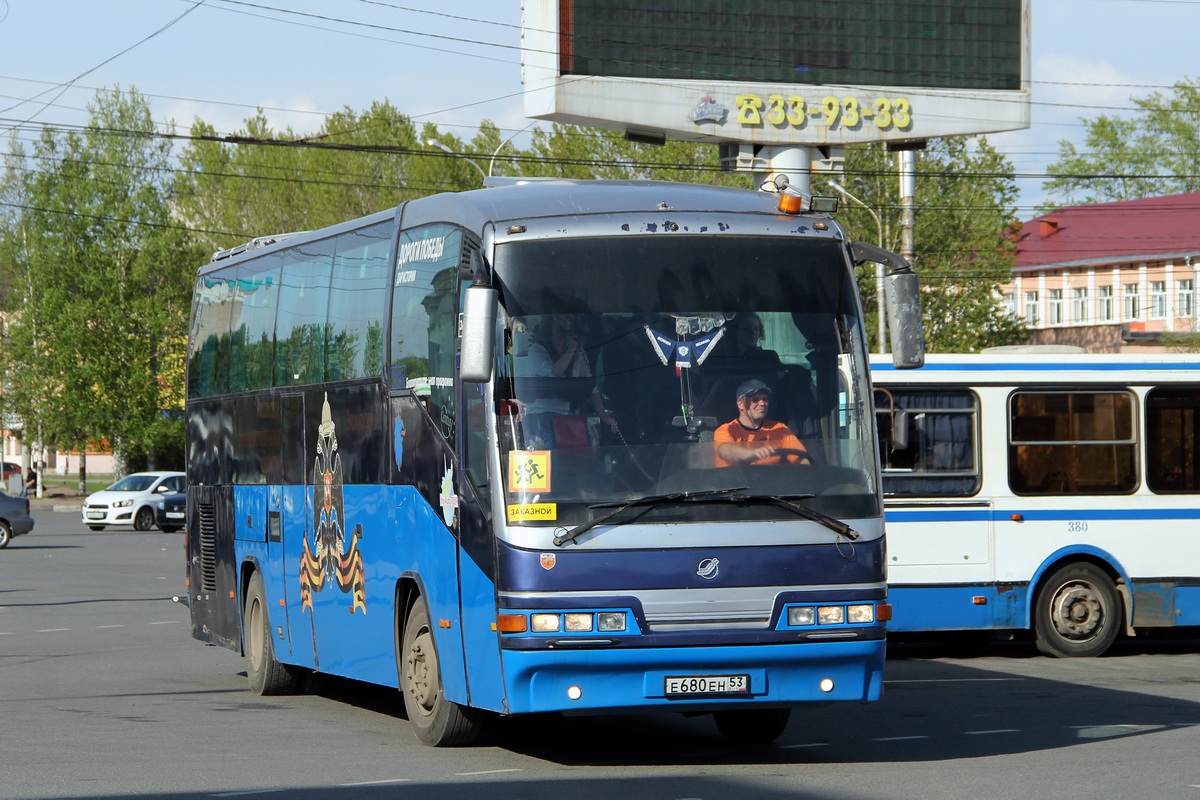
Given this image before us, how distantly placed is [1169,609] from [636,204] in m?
9.11

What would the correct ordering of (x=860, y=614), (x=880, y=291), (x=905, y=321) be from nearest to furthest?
(x=860, y=614) < (x=905, y=321) < (x=880, y=291)

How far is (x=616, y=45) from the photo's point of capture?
97.0ft

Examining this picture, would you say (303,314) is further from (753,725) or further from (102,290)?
(102,290)

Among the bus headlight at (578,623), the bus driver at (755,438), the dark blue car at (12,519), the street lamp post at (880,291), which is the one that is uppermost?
the street lamp post at (880,291)

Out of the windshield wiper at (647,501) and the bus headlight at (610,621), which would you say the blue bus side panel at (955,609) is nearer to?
the windshield wiper at (647,501)

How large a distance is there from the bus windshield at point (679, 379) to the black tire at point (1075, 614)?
7.72 m

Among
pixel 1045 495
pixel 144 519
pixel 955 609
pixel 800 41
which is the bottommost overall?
pixel 144 519

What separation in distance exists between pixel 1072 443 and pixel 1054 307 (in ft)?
241

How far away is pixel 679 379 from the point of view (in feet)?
32.4

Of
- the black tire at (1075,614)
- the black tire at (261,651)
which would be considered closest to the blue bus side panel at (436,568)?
the black tire at (261,651)

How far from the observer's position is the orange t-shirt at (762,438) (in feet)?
32.0

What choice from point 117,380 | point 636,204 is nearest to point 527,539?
point 636,204

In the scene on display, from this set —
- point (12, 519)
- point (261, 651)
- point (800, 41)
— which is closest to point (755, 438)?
point (261, 651)

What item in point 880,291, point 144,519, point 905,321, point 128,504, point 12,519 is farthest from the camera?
point 144,519
